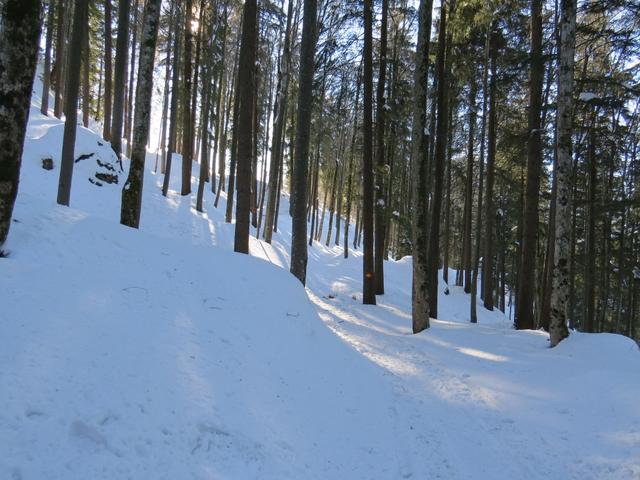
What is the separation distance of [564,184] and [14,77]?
844cm

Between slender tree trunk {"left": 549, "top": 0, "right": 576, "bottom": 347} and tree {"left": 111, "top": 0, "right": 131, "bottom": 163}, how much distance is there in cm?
1329

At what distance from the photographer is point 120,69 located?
15.5 metres

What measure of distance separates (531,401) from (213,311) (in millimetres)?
4441

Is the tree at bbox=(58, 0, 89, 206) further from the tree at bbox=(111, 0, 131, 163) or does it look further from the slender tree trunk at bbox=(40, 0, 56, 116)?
the slender tree trunk at bbox=(40, 0, 56, 116)

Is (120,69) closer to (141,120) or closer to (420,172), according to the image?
(141,120)

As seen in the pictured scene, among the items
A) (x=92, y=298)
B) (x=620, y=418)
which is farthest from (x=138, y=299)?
(x=620, y=418)

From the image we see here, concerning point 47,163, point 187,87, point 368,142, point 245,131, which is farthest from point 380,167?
point 47,163

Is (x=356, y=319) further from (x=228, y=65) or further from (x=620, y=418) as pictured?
(x=228, y=65)

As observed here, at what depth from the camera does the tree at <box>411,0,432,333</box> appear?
9055 millimetres

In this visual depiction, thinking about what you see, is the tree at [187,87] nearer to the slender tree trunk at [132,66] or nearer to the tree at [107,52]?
the tree at [107,52]

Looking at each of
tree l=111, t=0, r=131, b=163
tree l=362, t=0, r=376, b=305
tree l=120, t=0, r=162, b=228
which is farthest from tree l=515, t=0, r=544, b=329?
tree l=111, t=0, r=131, b=163

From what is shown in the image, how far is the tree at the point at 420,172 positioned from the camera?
356 inches

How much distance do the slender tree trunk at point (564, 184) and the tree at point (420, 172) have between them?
2.70m

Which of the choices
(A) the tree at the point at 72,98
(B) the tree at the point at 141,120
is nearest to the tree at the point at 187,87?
(A) the tree at the point at 72,98
